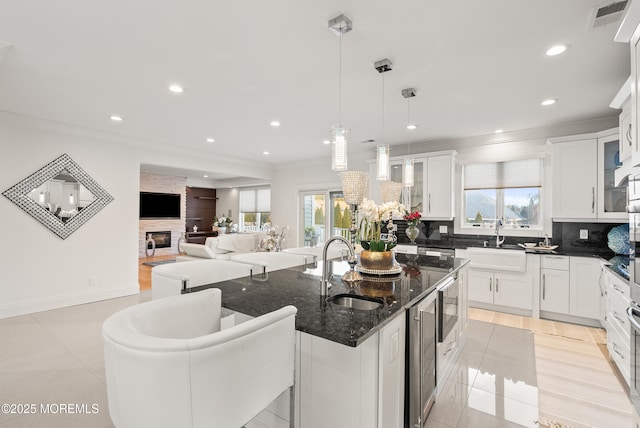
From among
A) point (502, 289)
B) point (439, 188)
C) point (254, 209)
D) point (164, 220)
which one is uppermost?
point (439, 188)

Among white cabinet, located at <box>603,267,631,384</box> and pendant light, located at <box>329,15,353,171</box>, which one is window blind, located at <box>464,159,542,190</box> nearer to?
white cabinet, located at <box>603,267,631,384</box>

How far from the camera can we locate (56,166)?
433 cm

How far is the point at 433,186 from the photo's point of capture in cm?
500

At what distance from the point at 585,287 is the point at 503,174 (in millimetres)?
1884

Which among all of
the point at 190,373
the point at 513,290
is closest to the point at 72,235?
the point at 190,373

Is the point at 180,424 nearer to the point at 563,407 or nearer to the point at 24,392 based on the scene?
the point at 24,392

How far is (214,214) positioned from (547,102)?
10157 mm

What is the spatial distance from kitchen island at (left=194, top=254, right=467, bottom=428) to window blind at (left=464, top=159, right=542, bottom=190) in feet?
12.3

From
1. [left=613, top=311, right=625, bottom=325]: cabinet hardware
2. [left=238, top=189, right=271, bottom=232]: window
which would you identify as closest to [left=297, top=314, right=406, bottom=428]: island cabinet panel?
[left=613, top=311, right=625, bottom=325]: cabinet hardware

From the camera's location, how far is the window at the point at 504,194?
4527mm

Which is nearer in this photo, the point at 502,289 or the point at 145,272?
the point at 502,289

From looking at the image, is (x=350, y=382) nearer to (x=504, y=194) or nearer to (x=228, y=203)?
(x=504, y=194)

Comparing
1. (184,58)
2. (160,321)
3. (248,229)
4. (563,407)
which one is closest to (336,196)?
(248,229)

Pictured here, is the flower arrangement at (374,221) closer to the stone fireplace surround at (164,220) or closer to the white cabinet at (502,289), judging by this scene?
the white cabinet at (502,289)
